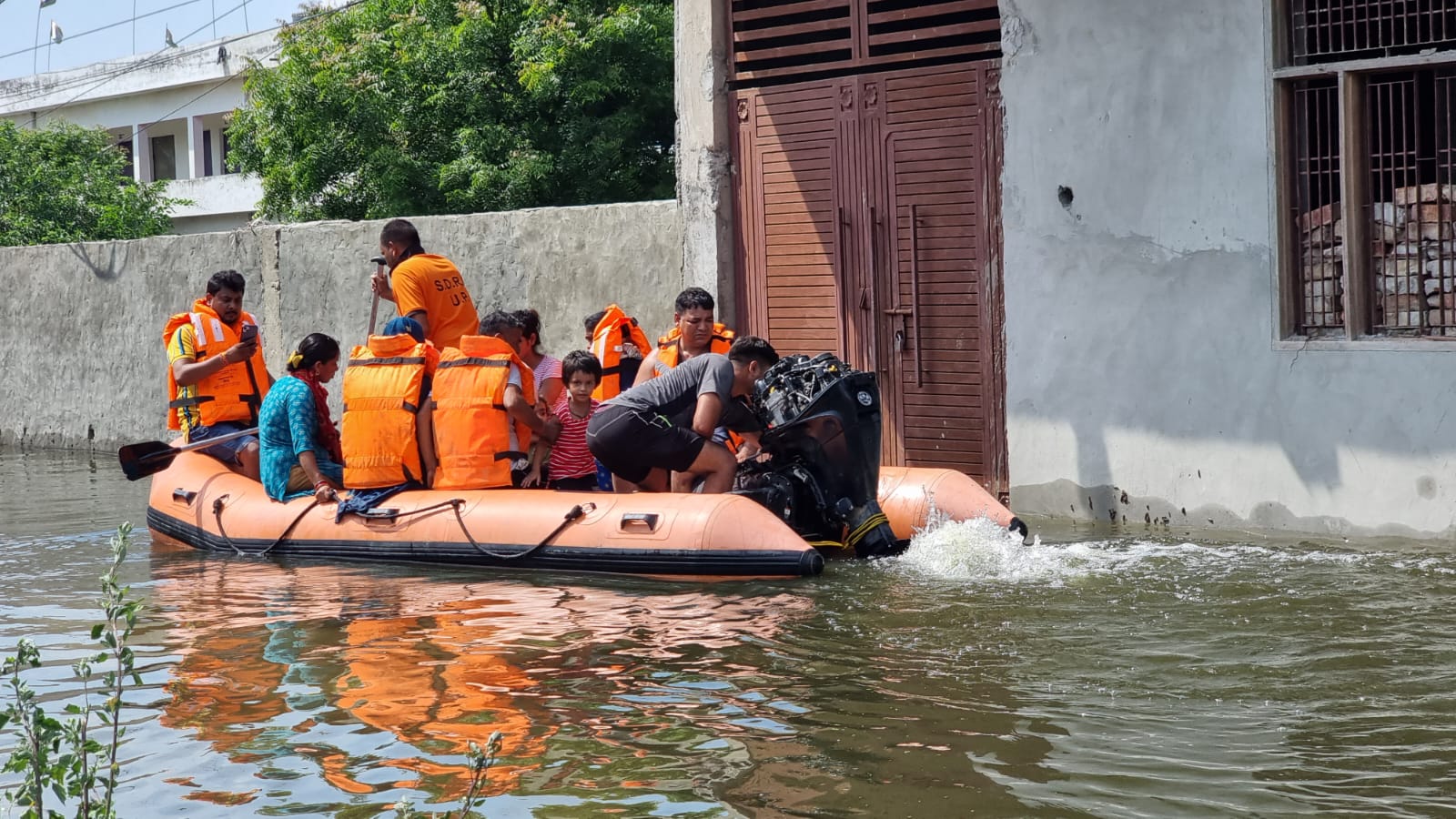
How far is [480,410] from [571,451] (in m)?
0.67

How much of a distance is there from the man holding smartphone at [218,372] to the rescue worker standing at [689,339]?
2.63m

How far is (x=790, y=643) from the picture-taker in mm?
6609

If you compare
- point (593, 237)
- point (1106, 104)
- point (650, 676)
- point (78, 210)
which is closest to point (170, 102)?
point (78, 210)

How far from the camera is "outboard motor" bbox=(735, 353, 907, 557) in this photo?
826cm

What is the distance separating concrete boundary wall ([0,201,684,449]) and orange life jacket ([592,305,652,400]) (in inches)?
59.4

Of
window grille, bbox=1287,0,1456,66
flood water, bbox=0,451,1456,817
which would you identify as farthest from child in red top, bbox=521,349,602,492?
window grille, bbox=1287,0,1456,66

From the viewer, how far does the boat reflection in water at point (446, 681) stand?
5066mm

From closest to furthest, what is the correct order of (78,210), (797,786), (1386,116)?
(797,786)
(1386,116)
(78,210)

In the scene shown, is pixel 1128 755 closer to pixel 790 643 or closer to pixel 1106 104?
pixel 790 643

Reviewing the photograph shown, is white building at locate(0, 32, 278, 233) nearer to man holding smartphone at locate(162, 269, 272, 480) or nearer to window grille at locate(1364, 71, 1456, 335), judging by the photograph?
man holding smartphone at locate(162, 269, 272, 480)

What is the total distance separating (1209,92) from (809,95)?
9.00 ft

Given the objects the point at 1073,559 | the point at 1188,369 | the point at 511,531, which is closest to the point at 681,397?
the point at 511,531

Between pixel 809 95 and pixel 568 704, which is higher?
pixel 809 95

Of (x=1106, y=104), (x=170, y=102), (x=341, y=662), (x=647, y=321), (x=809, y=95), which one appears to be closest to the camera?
(x=341, y=662)
